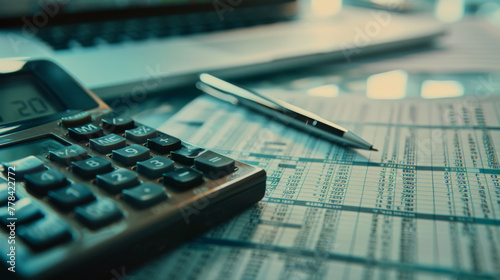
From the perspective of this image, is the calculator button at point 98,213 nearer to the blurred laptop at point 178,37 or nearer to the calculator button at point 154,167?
the calculator button at point 154,167

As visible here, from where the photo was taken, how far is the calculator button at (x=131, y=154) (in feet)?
0.92

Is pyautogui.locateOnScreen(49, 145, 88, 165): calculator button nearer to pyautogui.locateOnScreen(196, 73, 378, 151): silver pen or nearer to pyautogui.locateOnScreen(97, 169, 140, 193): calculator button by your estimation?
pyautogui.locateOnScreen(97, 169, 140, 193): calculator button

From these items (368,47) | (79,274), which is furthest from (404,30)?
(79,274)

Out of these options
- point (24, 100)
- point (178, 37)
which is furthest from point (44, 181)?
point (178, 37)

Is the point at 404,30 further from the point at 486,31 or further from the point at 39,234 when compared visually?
the point at 39,234

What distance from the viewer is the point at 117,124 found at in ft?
1.08

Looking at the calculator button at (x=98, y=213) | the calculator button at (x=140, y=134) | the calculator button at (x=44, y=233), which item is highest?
the calculator button at (x=140, y=134)

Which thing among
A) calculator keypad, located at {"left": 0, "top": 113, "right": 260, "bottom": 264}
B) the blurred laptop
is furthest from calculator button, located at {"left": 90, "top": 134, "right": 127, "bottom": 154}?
the blurred laptop

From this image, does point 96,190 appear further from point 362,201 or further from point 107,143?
point 362,201

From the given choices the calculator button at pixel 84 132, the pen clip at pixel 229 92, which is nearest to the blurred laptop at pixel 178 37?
the pen clip at pixel 229 92

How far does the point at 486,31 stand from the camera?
0.88m

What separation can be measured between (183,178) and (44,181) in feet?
0.26

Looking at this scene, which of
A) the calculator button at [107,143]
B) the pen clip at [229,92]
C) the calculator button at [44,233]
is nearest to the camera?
the calculator button at [44,233]

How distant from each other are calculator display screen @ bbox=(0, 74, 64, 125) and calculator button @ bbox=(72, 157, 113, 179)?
112 mm
